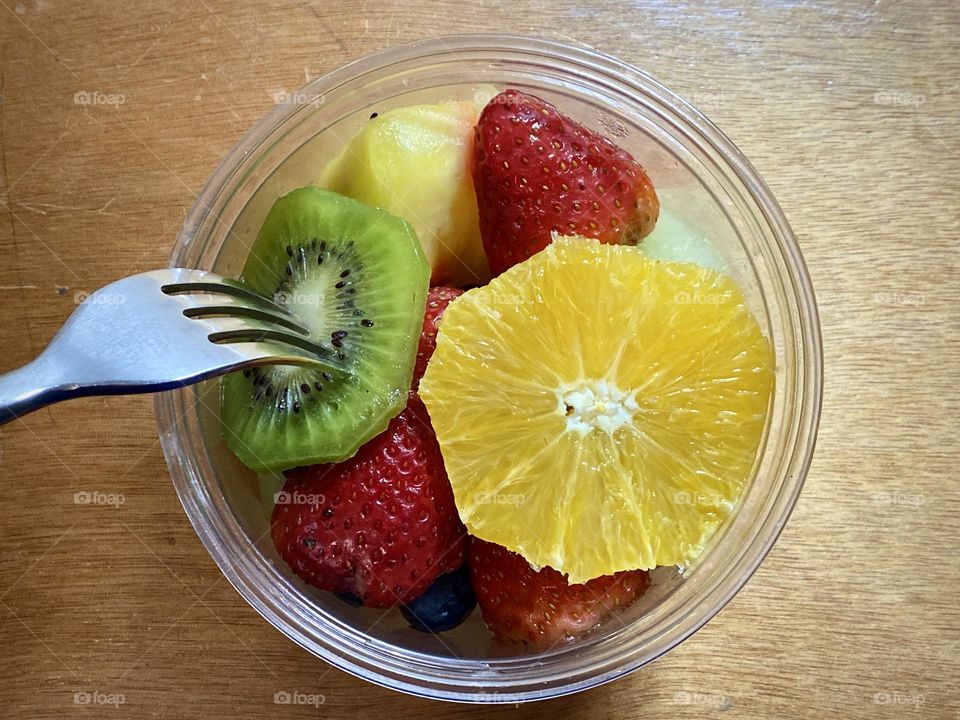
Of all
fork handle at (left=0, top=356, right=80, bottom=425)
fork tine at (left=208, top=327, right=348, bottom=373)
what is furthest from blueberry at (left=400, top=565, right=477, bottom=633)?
fork handle at (left=0, top=356, right=80, bottom=425)

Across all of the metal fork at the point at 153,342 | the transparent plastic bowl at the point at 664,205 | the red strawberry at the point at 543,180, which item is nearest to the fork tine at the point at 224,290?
the metal fork at the point at 153,342

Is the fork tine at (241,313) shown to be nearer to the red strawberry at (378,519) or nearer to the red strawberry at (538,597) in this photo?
the red strawberry at (378,519)

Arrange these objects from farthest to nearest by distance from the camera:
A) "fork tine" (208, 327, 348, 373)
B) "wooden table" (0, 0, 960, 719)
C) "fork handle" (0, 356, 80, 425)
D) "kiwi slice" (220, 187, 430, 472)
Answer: "wooden table" (0, 0, 960, 719), "kiwi slice" (220, 187, 430, 472), "fork tine" (208, 327, 348, 373), "fork handle" (0, 356, 80, 425)

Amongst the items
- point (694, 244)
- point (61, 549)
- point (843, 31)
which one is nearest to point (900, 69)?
point (843, 31)

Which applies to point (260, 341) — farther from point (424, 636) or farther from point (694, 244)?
point (694, 244)

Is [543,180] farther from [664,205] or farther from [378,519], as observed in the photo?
[378,519]

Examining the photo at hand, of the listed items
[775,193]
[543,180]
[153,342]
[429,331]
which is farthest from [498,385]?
[775,193]

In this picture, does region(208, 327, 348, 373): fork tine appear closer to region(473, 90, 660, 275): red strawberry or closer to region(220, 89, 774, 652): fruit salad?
region(220, 89, 774, 652): fruit salad
